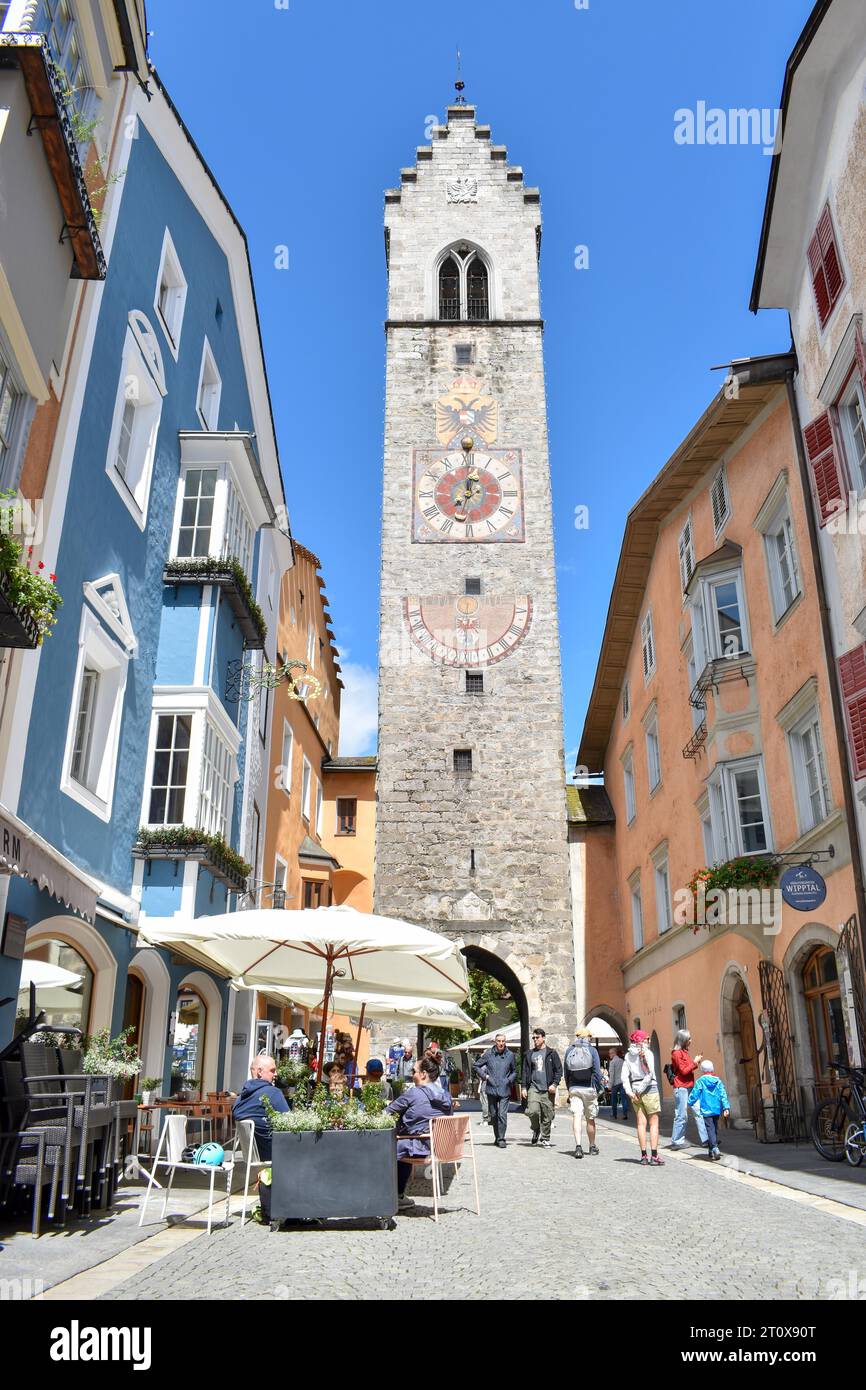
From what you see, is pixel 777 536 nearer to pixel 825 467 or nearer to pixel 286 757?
pixel 825 467

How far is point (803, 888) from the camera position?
1324cm

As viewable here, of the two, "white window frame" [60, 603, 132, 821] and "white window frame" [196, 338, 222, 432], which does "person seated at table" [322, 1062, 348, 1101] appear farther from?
"white window frame" [196, 338, 222, 432]

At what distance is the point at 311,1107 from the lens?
771 centimetres

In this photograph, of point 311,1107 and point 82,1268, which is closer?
point 82,1268

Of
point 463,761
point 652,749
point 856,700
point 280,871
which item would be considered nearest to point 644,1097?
point 856,700

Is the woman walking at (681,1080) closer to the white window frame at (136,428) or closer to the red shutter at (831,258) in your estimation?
the red shutter at (831,258)

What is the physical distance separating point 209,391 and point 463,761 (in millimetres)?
12992

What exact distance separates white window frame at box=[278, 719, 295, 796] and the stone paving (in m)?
13.9

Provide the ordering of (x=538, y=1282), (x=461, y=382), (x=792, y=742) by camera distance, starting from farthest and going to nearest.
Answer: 1. (x=461, y=382)
2. (x=792, y=742)
3. (x=538, y=1282)

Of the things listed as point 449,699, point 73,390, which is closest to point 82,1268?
point 73,390

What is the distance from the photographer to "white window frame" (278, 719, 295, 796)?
23203mm
